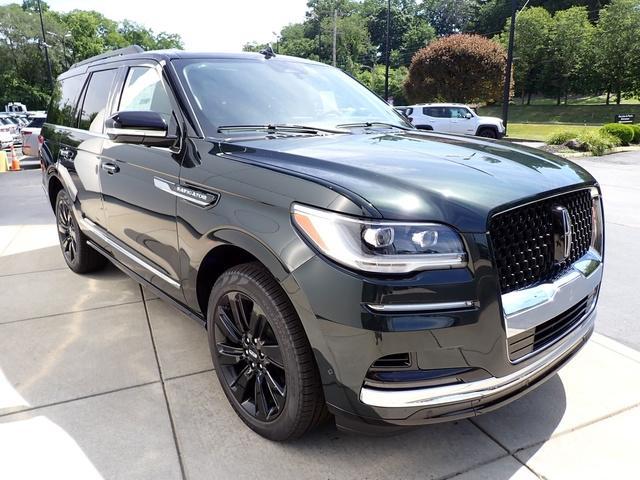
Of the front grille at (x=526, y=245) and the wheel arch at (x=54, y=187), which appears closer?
the front grille at (x=526, y=245)

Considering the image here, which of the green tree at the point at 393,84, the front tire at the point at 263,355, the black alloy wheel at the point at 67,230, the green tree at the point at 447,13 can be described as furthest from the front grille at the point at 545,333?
the green tree at the point at 447,13

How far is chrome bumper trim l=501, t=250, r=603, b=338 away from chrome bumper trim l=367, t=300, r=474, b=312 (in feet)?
0.61

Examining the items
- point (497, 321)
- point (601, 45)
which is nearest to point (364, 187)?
point (497, 321)

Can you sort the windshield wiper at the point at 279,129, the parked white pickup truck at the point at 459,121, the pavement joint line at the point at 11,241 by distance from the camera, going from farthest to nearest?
the parked white pickup truck at the point at 459,121, the pavement joint line at the point at 11,241, the windshield wiper at the point at 279,129

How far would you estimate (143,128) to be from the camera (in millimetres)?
2799

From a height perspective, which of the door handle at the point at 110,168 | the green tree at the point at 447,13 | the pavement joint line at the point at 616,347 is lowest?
the pavement joint line at the point at 616,347

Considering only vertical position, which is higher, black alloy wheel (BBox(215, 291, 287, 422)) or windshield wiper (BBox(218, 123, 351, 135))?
windshield wiper (BBox(218, 123, 351, 135))

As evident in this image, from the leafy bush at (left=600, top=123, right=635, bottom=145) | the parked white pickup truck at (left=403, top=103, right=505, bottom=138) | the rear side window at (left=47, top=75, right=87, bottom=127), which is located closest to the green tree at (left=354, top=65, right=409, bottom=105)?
the parked white pickup truck at (left=403, top=103, right=505, bottom=138)

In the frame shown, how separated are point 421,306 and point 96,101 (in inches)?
133

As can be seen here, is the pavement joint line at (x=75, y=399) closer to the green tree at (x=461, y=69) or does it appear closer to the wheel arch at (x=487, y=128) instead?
the wheel arch at (x=487, y=128)

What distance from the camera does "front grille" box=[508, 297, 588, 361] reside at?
2.02 metres

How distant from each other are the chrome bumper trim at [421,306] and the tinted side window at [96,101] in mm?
2921

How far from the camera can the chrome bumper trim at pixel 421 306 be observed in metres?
1.82

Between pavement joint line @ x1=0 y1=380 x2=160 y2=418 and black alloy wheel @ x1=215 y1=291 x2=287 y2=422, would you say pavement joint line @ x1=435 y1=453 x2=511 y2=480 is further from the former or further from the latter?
pavement joint line @ x1=0 y1=380 x2=160 y2=418
